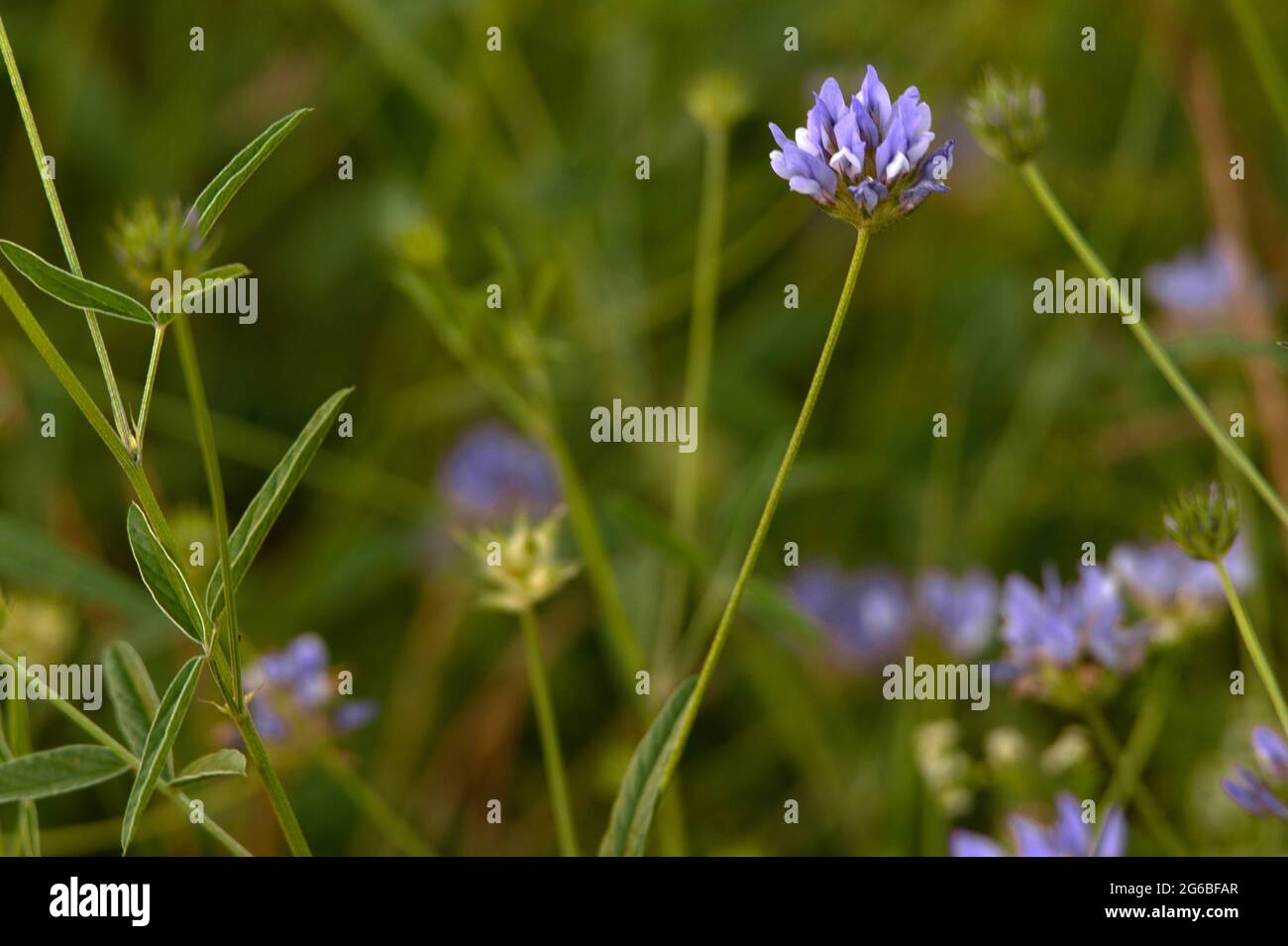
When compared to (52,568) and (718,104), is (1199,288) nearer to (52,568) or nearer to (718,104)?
(718,104)

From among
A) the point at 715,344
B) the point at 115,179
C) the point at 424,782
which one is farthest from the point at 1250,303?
the point at 115,179

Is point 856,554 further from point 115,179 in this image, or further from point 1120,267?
point 115,179

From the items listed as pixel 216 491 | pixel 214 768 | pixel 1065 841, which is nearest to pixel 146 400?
pixel 216 491

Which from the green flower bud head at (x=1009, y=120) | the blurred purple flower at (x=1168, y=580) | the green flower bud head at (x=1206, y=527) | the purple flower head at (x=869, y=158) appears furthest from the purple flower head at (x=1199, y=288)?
the purple flower head at (x=869, y=158)

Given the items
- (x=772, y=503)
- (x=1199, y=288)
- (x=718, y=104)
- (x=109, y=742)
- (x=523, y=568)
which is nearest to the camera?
(x=772, y=503)

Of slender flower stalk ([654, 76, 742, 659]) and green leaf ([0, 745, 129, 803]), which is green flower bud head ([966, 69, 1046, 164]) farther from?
green leaf ([0, 745, 129, 803])

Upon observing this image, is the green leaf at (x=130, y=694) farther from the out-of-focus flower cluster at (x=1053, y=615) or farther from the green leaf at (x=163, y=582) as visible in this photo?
the out-of-focus flower cluster at (x=1053, y=615)
